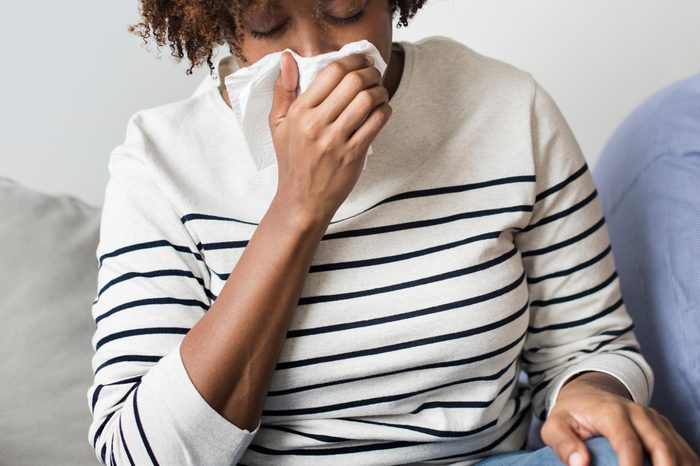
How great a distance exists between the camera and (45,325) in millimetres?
1213

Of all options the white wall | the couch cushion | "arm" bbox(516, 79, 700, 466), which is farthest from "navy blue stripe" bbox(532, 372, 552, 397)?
the white wall

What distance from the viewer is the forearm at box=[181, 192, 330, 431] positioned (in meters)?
0.85

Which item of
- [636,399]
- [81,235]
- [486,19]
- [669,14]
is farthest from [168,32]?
[669,14]

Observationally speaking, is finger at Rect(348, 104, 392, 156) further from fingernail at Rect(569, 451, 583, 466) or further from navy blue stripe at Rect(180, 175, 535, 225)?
fingernail at Rect(569, 451, 583, 466)

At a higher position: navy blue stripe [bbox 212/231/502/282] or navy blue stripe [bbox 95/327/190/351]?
navy blue stripe [bbox 212/231/502/282]

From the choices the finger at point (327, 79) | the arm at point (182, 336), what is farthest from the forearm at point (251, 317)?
the finger at point (327, 79)

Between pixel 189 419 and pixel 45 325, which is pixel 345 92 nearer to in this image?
pixel 189 419

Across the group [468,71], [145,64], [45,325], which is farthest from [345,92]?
[145,64]

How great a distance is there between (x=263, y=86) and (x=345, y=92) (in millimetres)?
98

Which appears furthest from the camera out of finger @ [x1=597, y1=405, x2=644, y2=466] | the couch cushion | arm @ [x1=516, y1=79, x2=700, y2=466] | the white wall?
the white wall

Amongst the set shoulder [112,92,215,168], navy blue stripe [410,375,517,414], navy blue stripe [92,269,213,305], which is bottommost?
navy blue stripe [410,375,517,414]

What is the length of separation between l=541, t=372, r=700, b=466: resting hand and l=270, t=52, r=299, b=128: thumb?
0.41 m

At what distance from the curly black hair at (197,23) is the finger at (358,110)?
0.41 ft

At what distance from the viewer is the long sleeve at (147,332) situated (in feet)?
2.79
